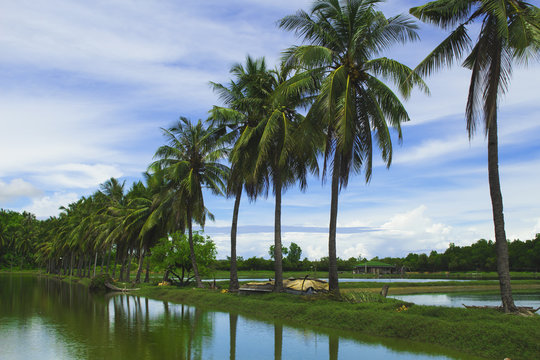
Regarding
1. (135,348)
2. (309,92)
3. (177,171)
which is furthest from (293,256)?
(135,348)

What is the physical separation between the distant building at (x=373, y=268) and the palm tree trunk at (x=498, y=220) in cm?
6663

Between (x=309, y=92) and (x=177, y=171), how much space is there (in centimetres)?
1158

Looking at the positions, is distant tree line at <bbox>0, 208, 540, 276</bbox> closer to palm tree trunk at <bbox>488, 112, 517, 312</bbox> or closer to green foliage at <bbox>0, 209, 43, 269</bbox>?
green foliage at <bbox>0, 209, 43, 269</bbox>

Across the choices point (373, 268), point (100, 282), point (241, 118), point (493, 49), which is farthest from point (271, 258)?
point (493, 49)

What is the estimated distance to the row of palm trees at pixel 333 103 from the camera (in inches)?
559

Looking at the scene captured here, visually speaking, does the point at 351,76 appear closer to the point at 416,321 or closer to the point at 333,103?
the point at 333,103

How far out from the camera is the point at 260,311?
20125mm

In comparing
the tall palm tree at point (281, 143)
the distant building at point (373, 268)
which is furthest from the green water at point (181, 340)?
the distant building at point (373, 268)

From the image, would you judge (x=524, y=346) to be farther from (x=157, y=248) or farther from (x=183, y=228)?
(x=183, y=228)

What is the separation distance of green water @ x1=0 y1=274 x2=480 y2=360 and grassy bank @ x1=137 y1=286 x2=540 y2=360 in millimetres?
627

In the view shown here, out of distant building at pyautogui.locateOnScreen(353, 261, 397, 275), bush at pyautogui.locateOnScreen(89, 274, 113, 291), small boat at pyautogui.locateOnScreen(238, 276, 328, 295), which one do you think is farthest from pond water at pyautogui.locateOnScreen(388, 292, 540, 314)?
distant building at pyautogui.locateOnScreen(353, 261, 397, 275)

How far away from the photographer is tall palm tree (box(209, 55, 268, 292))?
79.3 ft

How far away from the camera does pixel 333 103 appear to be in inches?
720

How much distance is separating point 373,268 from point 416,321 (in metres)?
70.8
